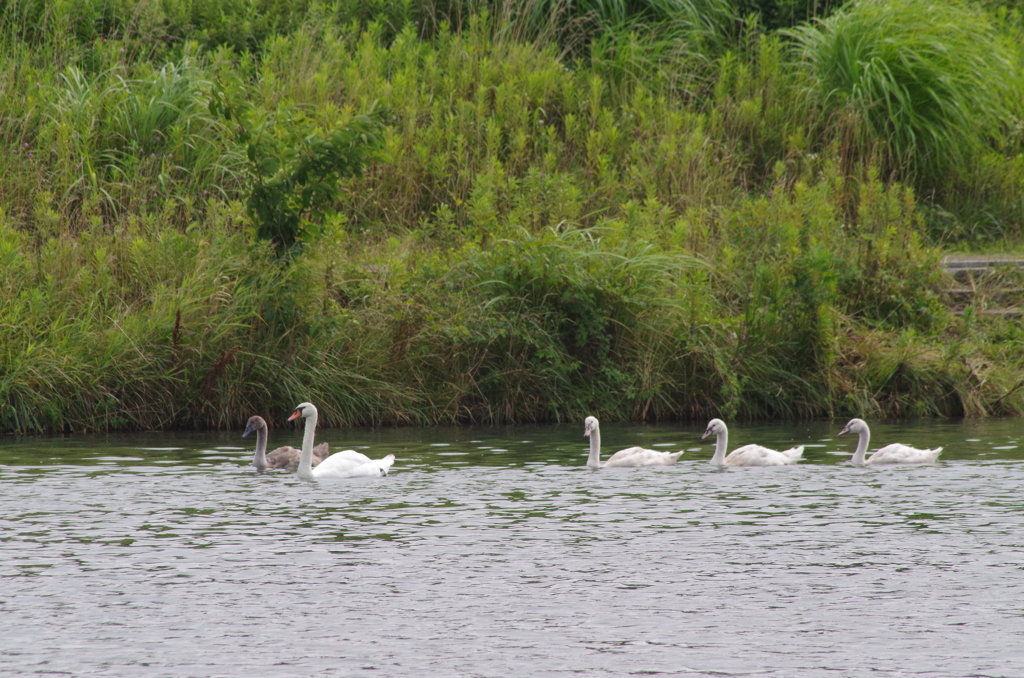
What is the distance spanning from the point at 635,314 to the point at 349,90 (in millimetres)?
6594

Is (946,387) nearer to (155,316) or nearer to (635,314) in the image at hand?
(635,314)

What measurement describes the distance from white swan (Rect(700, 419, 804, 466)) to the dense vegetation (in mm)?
2928

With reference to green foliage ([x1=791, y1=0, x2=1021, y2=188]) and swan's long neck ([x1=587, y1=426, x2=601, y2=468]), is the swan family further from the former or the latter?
green foliage ([x1=791, y1=0, x2=1021, y2=188])

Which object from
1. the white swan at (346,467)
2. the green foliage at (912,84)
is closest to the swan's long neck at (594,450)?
the white swan at (346,467)

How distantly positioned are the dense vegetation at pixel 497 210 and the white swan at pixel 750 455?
2.93 metres

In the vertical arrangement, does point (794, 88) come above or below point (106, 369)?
above

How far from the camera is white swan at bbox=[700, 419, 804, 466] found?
11.4m

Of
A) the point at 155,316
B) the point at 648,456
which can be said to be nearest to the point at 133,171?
the point at 155,316

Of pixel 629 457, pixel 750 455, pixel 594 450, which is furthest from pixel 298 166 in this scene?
pixel 750 455

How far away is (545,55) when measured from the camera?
21.1 meters

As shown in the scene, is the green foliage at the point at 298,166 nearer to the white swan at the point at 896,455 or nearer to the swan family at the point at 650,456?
the swan family at the point at 650,456

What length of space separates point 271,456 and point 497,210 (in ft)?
22.2

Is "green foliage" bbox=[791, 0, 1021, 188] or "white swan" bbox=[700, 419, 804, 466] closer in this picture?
"white swan" bbox=[700, 419, 804, 466]

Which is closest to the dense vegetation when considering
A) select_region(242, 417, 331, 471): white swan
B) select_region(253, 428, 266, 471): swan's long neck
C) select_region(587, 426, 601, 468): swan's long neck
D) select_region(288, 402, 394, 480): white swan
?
select_region(242, 417, 331, 471): white swan
